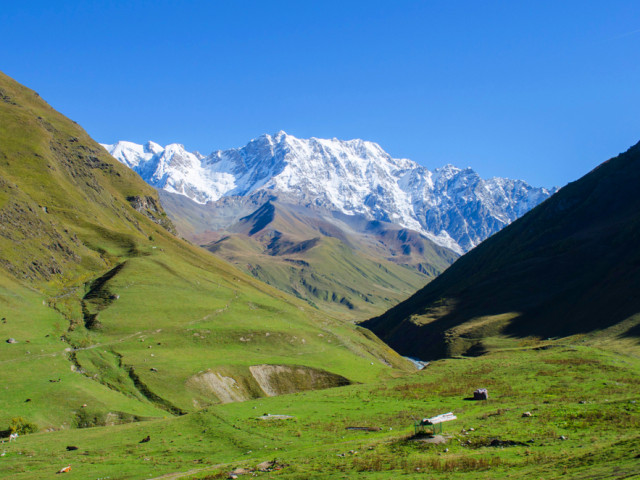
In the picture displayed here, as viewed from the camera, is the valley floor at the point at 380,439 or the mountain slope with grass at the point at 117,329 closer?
the valley floor at the point at 380,439

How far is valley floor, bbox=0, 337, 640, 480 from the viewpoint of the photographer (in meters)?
34.5

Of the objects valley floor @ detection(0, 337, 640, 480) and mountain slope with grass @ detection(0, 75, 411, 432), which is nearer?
valley floor @ detection(0, 337, 640, 480)

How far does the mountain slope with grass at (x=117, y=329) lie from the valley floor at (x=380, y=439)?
638 inches

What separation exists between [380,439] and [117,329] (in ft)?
250

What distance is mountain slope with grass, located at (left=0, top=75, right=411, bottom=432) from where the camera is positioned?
3041 inches

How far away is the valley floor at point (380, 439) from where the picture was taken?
1357 inches

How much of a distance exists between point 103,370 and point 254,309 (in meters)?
56.4

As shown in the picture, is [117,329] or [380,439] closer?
[380,439]

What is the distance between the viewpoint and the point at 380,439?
150ft

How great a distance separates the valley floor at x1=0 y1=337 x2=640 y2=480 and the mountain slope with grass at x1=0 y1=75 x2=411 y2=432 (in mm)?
16218

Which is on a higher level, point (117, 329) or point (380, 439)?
point (117, 329)

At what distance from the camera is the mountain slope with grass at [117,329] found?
253 ft

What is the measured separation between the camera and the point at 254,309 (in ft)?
454

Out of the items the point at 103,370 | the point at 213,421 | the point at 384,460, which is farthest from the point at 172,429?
the point at 103,370
